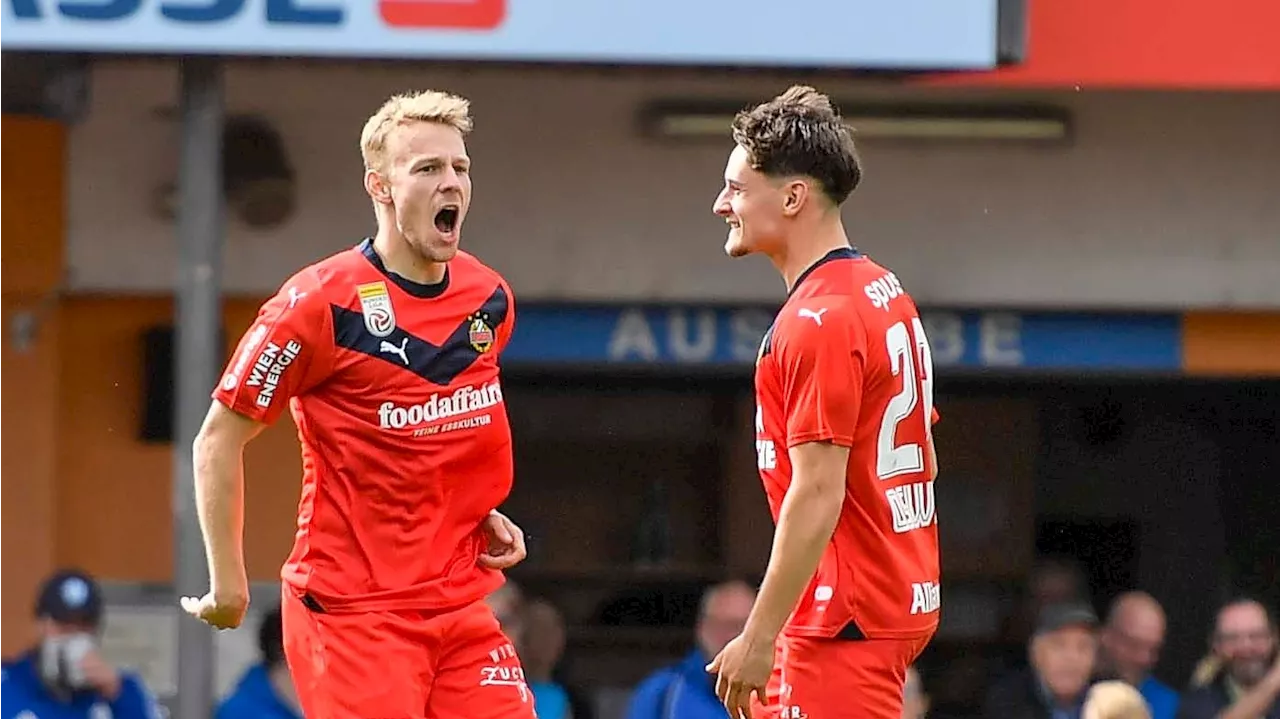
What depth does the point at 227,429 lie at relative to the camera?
586 centimetres

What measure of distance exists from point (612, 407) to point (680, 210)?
1.08 metres

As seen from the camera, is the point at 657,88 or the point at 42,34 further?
the point at 657,88

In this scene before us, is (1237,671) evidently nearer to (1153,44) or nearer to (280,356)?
(1153,44)

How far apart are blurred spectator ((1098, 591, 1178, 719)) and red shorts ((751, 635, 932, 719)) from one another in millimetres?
4180

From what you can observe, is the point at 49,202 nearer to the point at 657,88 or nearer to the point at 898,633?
the point at 657,88

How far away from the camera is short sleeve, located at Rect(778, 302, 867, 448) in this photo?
17.7 ft

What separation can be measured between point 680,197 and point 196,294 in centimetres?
245

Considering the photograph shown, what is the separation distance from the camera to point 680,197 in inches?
419

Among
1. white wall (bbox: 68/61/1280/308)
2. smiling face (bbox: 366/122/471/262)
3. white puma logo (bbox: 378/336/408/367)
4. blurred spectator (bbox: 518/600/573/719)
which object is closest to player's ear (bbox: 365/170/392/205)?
smiling face (bbox: 366/122/471/262)

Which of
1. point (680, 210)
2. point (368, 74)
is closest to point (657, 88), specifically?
point (680, 210)

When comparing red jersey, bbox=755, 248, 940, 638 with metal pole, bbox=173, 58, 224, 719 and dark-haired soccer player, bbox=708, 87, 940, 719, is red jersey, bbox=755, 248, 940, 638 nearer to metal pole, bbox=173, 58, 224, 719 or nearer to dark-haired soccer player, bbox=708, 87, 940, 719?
dark-haired soccer player, bbox=708, 87, 940, 719

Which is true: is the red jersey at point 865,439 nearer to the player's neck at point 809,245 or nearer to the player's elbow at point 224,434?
the player's neck at point 809,245

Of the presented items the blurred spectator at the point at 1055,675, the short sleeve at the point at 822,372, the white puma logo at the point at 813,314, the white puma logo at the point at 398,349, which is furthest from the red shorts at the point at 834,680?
the blurred spectator at the point at 1055,675

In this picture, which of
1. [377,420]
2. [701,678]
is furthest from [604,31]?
[377,420]
